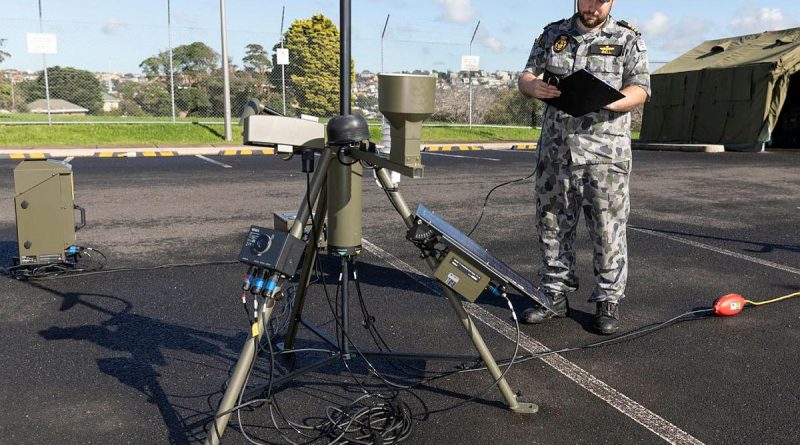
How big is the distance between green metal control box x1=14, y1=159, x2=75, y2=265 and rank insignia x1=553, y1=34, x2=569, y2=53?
373 cm

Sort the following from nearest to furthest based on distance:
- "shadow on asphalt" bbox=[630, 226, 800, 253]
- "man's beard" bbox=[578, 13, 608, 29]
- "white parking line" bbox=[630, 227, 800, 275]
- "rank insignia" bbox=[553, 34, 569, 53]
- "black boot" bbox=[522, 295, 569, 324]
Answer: "man's beard" bbox=[578, 13, 608, 29] → "rank insignia" bbox=[553, 34, 569, 53] → "black boot" bbox=[522, 295, 569, 324] → "white parking line" bbox=[630, 227, 800, 275] → "shadow on asphalt" bbox=[630, 226, 800, 253]

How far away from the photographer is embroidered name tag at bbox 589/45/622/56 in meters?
3.83

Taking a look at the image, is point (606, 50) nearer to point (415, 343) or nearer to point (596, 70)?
point (596, 70)

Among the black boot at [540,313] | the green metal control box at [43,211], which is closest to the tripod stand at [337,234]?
the black boot at [540,313]

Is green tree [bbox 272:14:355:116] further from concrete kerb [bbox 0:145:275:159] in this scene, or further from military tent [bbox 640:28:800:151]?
military tent [bbox 640:28:800:151]

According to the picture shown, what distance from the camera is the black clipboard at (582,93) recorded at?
3412 mm

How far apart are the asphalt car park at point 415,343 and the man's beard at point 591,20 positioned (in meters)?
1.84

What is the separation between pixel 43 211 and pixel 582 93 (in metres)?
4.01

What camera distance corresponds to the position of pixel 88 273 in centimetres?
510

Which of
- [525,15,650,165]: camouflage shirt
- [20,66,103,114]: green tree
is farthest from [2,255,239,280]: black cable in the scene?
[20,66,103,114]: green tree

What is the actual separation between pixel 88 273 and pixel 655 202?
7205mm

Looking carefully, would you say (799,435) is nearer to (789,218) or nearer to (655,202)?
(789,218)

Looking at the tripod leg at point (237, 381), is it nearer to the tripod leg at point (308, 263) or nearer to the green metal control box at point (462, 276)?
the tripod leg at point (308, 263)

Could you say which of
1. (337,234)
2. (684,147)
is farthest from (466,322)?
(684,147)
